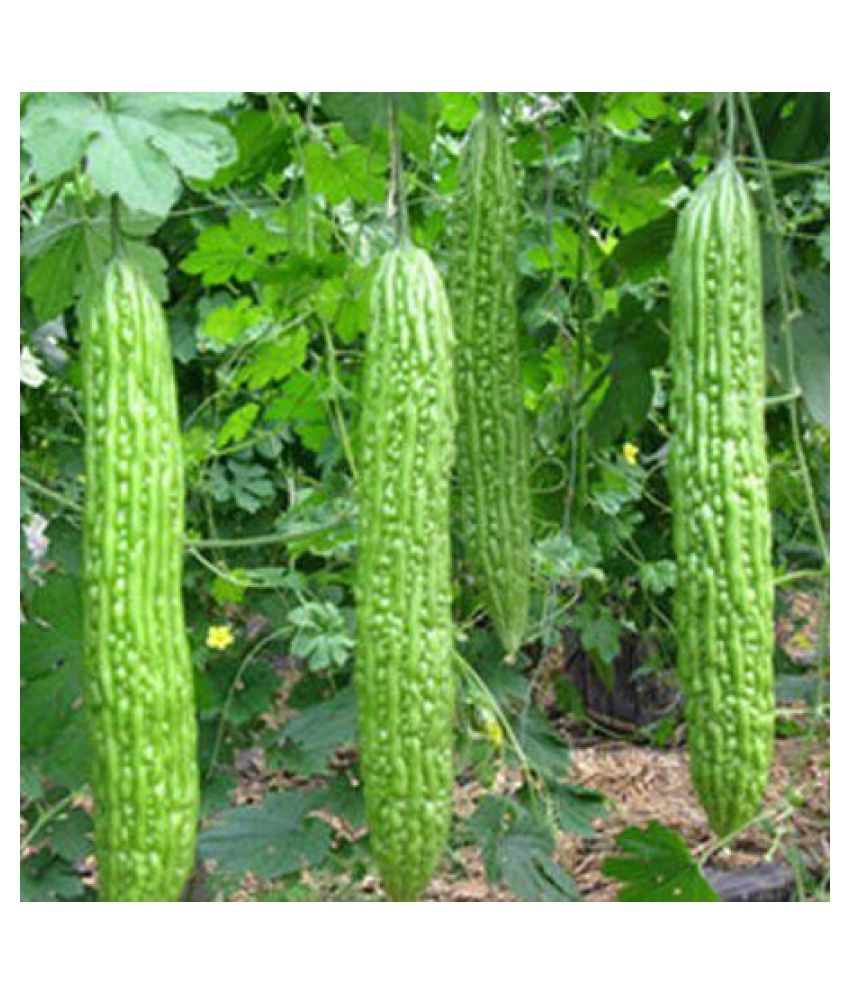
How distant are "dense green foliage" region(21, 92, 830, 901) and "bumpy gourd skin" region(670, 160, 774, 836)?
11 cm

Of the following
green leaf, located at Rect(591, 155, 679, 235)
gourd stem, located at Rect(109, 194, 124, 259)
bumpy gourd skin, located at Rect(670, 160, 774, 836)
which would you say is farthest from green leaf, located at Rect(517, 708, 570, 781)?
gourd stem, located at Rect(109, 194, 124, 259)

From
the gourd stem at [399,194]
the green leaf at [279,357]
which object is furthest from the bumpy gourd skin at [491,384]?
the green leaf at [279,357]

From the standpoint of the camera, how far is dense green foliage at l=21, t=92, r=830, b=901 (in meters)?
1.42

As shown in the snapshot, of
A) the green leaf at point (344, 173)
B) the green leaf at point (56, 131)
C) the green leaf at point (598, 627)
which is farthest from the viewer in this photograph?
the green leaf at point (598, 627)

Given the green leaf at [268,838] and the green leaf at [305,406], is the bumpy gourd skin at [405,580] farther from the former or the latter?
the green leaf at [305,406]

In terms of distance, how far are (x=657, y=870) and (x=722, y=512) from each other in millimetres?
523

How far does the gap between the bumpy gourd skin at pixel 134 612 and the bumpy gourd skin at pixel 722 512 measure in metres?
0.42

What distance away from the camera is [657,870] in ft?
5.00

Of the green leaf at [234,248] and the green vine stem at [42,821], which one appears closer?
the green leaf at [234,248]

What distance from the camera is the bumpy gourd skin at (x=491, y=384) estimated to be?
130 centimetres

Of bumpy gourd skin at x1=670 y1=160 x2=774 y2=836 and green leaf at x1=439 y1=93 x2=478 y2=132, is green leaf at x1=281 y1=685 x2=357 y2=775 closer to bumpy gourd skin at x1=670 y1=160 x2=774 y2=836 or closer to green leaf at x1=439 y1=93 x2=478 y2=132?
bumpy gourd skin at x1=670 y1=160 x2=774 y2=836

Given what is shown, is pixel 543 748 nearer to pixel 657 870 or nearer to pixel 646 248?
pixel 657 870

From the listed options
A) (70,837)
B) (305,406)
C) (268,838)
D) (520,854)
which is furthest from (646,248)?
(70,837)
